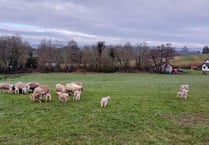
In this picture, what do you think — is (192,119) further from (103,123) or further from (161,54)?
(161,54)

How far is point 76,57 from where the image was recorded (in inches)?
3883

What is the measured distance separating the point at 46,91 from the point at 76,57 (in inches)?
3066

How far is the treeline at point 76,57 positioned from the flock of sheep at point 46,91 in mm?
68384

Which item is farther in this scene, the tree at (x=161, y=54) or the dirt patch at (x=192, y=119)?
the tree at (x=161, y=54)

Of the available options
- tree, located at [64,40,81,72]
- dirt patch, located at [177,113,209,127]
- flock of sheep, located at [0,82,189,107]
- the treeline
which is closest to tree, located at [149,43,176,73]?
the treeline

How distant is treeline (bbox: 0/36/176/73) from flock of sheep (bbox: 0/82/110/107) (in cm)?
6838

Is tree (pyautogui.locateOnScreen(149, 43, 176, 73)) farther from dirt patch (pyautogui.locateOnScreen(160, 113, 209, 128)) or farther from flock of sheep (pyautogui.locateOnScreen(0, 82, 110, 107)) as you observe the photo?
dirt patch (pyautogui.locateOnScreen(160, 113, 209, 128))

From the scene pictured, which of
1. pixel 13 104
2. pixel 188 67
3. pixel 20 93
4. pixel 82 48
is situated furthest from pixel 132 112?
pixel 188 67

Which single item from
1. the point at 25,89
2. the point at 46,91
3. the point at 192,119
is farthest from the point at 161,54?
the point at 192,119

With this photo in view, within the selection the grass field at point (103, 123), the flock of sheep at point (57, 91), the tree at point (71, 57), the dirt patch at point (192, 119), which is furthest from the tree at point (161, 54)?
the dirt patch at point (192, 119)

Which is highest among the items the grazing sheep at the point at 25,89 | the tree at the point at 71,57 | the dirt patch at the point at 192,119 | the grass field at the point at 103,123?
the tree at the point at 71,57

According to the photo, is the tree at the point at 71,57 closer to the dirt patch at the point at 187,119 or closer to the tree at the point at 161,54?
the tree at the point at 161,54

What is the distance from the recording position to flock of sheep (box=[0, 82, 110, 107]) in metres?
20.2

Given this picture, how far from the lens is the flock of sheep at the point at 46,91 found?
20.2 metres
